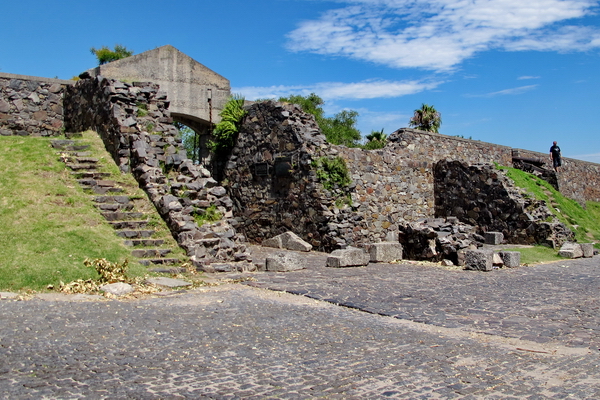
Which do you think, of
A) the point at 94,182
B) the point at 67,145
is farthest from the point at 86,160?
the point at 94,182

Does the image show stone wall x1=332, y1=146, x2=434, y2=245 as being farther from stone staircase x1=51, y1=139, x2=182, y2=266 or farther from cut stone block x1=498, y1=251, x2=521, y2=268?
stone staircase x1=51, y1=139, x2=182, y2=266

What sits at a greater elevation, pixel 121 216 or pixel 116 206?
pixel 116 206

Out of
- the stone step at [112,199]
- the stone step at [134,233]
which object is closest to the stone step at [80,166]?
the stone step at [112,199]

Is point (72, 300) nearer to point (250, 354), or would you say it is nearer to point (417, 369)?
point (250, 354)

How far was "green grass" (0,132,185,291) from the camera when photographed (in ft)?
27.0

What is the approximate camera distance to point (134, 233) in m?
10.6

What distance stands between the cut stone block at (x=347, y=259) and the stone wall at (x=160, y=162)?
6.72 ft

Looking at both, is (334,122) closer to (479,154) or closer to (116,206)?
(479,154)

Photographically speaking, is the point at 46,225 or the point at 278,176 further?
the point at 278,176

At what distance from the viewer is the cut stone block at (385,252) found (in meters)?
13.6

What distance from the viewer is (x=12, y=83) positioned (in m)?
15.9

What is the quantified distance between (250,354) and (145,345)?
106 cm

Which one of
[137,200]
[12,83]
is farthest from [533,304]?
[12,83]

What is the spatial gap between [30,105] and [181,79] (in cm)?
1134
